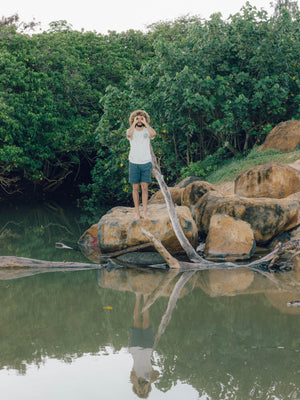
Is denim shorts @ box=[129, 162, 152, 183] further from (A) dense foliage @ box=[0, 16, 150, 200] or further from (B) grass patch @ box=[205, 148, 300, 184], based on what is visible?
(A) dense foliage @ box=[0, 16, 150, 200]

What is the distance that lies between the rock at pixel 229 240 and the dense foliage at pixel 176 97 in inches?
309

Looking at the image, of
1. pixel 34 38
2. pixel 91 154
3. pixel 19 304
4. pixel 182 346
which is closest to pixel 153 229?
pixel 19 304

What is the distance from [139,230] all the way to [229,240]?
164cm

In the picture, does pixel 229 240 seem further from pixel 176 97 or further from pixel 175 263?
pixel 176 97

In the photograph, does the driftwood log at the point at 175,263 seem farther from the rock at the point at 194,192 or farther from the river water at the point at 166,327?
the rock at the point at 194,192

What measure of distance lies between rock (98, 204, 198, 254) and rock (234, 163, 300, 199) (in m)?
3.07

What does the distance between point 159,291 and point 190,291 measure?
45cm

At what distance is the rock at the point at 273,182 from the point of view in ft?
42.9

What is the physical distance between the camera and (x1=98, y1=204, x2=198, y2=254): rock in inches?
402

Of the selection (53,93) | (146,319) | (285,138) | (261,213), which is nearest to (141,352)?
(146,319)

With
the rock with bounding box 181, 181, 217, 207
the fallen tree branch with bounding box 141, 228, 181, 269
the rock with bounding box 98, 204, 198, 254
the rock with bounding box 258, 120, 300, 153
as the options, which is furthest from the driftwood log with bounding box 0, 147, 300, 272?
the rock with bounding box 258, 120, 300, 153

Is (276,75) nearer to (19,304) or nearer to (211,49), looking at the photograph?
(211,49)

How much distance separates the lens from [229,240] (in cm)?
1032

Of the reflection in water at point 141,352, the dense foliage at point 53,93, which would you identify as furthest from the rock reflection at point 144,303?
the dense foliage at point 53,93
